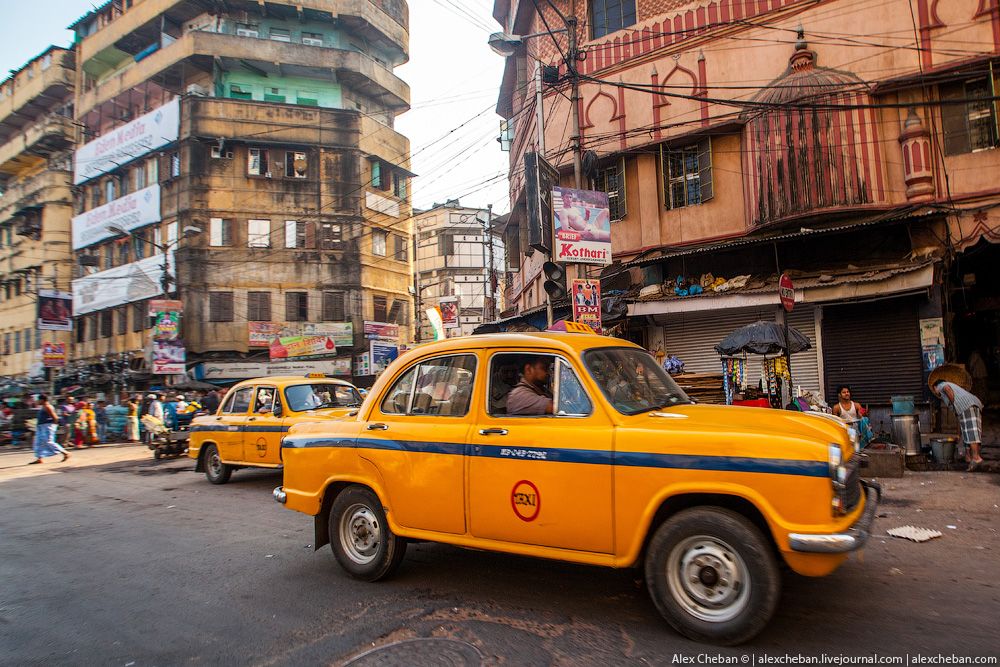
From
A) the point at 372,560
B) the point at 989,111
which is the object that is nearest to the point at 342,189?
the point at 989,111

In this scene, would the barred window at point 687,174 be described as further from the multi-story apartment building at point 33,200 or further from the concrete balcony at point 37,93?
the concrete balcony at point 37,93

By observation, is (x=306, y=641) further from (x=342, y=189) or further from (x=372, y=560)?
(x=342, y=189)

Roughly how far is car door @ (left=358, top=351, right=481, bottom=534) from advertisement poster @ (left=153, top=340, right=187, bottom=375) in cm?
2402

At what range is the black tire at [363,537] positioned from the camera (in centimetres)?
452

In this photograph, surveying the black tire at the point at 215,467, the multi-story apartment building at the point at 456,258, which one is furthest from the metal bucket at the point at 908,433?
the multi-story apartment building at the point at 456,258

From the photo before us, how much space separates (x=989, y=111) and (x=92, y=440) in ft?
94.0

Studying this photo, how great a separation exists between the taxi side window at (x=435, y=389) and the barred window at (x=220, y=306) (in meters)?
28.9

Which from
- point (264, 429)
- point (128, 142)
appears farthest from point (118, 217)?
point (264, 429)

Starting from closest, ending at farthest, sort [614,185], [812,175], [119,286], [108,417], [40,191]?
[812,175] < [614,185] < [108,417] < [119,286] < [40,191]

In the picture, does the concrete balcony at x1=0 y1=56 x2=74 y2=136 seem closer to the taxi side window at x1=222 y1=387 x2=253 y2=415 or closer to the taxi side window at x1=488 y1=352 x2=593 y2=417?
the taxi side window at x1=222 y1=387 x2=253 y2=415

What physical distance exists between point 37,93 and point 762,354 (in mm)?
51255

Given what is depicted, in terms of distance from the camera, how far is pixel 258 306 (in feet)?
101

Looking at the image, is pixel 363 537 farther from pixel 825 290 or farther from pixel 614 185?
pixel 614 185

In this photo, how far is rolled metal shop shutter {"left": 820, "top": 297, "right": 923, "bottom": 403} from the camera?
12180 mm
